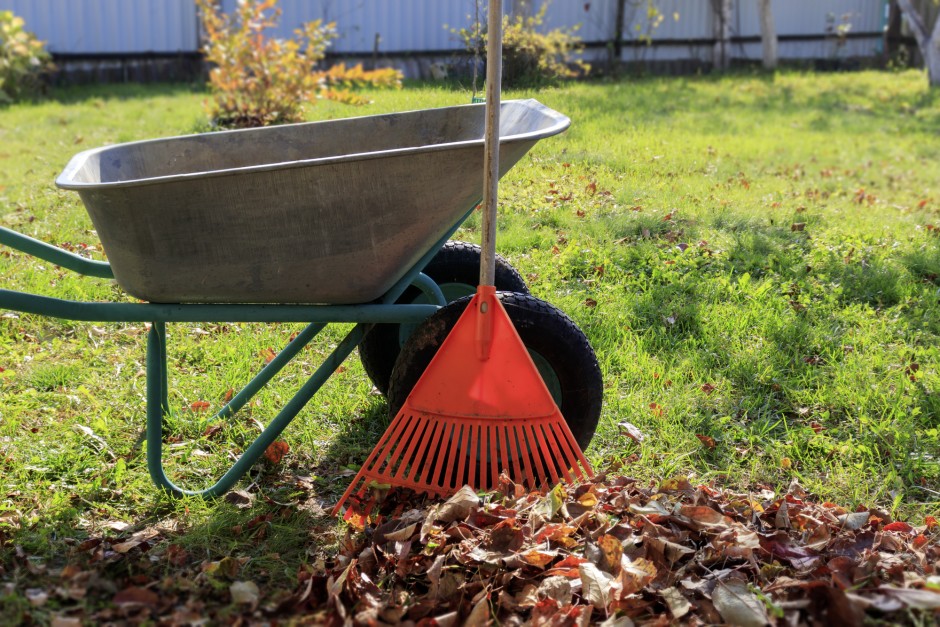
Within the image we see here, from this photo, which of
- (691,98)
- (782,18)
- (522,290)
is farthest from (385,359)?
(782,18)

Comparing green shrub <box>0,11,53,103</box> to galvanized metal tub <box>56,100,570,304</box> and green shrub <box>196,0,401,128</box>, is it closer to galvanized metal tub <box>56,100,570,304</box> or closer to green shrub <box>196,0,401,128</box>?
green shrub <box>196,0,401,128</box>

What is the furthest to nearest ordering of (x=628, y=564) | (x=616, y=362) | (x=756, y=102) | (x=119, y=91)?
(x=119, y=91) → (x=756, y=102) → (x=616, y=362) → (x=628, y=564)

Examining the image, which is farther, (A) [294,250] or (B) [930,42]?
(B) [930,42]

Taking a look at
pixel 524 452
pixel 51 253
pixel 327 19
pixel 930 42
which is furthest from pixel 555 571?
pixel 930 42

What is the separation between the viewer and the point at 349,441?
9.95 ft

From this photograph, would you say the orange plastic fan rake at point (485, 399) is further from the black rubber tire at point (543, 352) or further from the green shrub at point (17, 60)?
the green shrub at point (17, 60)

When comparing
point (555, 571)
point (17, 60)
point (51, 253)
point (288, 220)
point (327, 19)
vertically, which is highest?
point (327, 19)

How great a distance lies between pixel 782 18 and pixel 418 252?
41.4ft

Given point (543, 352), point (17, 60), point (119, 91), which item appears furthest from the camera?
point (119, 91)

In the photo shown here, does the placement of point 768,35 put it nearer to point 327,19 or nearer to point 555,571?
point 327,19

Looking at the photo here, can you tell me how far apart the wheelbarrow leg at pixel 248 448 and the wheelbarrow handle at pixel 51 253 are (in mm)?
277

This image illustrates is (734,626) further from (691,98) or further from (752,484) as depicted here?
(691,98)

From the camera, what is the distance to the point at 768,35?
1208 cm

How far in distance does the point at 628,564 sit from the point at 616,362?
1528 mm
